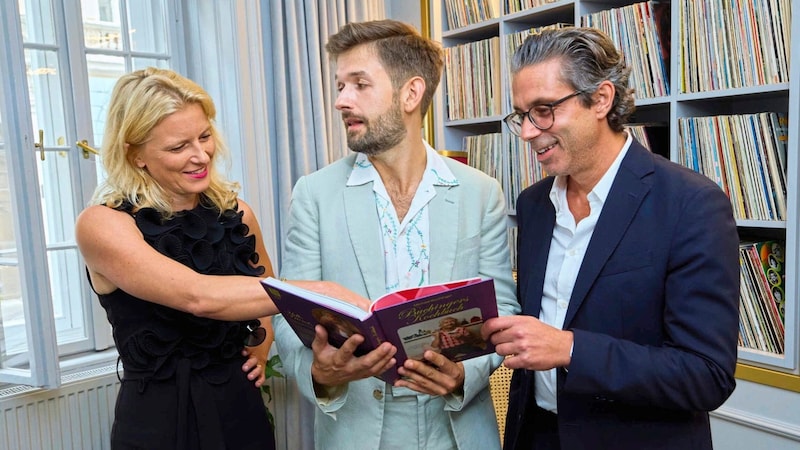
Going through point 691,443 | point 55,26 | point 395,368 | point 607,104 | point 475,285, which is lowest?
point 691,443

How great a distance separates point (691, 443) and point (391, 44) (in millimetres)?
1092

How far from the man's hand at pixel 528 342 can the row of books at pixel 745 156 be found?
4.14 ft

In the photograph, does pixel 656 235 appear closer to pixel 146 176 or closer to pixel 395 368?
pixel 395 368

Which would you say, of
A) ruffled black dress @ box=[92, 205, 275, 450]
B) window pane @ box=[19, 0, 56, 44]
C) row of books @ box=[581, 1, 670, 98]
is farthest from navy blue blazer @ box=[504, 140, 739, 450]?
window pane @ box=[19, 0, 56, 44]

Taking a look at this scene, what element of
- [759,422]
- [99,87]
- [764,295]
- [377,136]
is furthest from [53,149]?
[759,422]

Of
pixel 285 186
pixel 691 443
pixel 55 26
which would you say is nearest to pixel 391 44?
pixel 691 443

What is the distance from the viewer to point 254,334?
1.83 m

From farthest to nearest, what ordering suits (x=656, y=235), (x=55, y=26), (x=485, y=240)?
(x=55, y=26) → (x=485, y=240) → (x=656, y=235)

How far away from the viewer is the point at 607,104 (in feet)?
4.67

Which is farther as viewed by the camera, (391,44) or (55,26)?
(55,26)

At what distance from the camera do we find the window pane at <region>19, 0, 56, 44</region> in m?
2.62

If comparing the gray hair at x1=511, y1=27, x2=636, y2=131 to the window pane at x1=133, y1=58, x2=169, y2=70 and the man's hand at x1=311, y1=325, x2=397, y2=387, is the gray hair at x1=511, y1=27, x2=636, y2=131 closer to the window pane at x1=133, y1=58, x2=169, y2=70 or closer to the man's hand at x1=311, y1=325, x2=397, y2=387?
the man's hand at x1=311, y1=325, x2=397, y2=387

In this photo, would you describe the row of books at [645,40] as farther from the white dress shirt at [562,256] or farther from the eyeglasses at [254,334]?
the eyeglasses at [254,334]

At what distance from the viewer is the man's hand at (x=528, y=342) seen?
1.23 m
